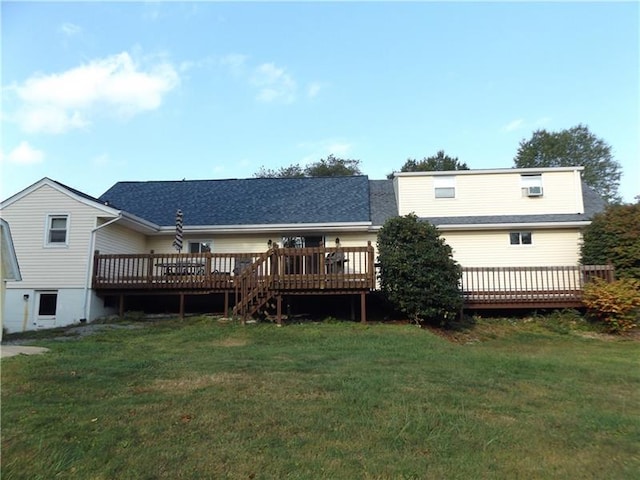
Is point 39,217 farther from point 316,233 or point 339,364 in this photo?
point 339,364

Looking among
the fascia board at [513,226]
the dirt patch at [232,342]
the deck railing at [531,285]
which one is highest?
the fascia board at [513,226]

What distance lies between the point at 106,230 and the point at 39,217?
2.16m

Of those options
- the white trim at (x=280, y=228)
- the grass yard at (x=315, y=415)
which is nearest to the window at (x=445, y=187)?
the white trim at (x=280, y=228)

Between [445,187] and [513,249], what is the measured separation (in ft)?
11.7

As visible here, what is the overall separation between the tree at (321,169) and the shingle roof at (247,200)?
21.3m

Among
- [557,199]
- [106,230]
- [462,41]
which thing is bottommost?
[106,230]

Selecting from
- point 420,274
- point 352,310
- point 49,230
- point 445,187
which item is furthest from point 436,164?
point 49,230

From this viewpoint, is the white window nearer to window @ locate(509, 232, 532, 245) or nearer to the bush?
window @ locate(509, 232, 532, 245)

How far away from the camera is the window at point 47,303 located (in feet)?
48.9

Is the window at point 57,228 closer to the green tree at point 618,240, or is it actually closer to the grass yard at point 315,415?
the grass yard at point 315,415

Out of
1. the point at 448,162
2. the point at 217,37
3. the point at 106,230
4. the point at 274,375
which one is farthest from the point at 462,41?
the point at 448,162

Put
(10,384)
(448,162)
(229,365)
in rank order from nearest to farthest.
A: (10,384) → (229,365) → (448,162)

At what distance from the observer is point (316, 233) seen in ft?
57.0

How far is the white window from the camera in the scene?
17.9m
